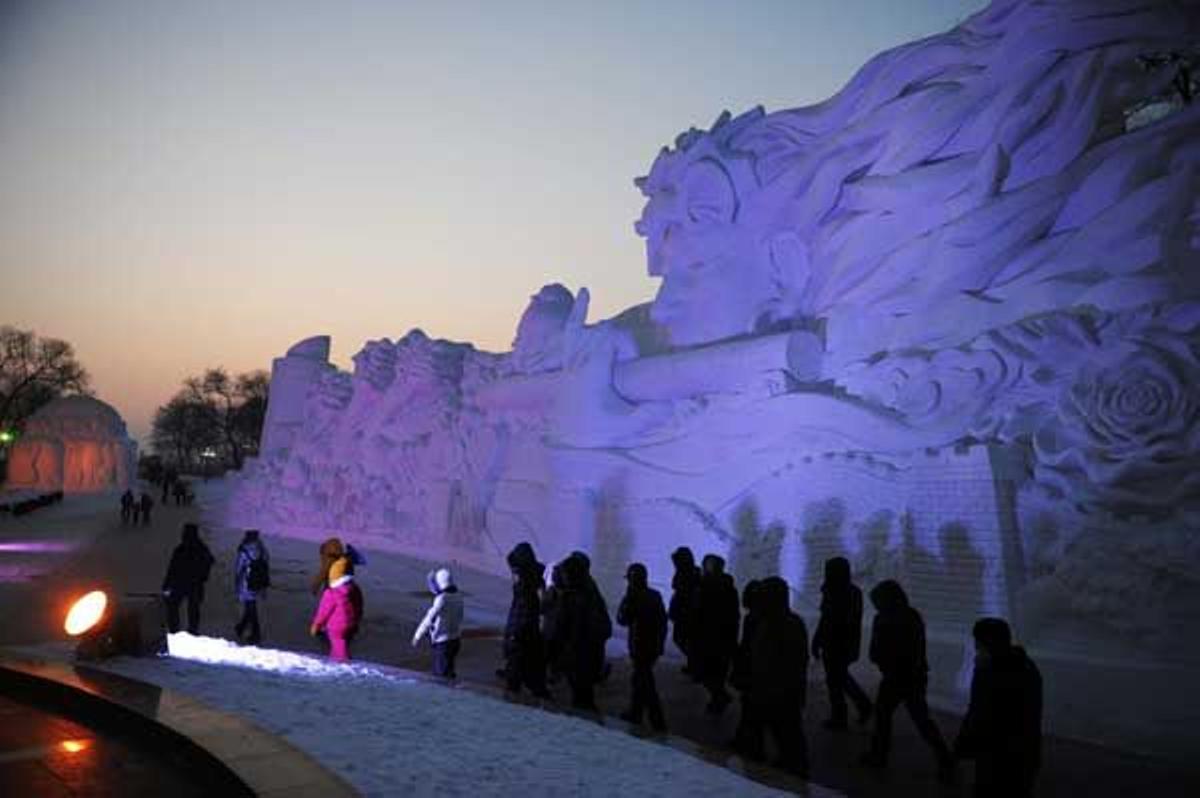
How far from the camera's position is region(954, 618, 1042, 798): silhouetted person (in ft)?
13.5

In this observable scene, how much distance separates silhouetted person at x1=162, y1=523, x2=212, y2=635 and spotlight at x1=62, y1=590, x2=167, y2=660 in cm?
221

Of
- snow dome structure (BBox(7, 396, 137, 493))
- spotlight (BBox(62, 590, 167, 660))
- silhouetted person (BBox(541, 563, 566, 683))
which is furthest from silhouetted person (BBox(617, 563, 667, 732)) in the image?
snow dome structure (BBox(7, 396, 137, 493))

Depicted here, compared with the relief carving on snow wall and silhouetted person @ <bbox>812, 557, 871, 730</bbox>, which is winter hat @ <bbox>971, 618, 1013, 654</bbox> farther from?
the relief carving on snow wall

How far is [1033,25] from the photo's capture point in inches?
403

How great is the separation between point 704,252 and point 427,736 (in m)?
9.61

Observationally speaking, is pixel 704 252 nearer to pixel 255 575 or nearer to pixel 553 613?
pixel 255 575

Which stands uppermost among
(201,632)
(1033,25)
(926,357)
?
(1033,25)

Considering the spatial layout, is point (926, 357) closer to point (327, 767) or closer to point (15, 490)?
point (327, 767)

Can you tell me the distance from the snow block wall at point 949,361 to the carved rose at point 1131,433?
2cm

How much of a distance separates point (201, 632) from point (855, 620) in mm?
6627

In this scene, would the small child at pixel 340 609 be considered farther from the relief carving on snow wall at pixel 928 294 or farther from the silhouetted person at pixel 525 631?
the relief carving on snow wall at pixel 928 294

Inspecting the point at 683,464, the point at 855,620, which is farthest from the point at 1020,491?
the point at 683,464

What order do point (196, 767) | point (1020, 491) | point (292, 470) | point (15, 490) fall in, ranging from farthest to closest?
1. point (15, 490)
2. point (292, 470)
3. point (1020, 491)
4. point (196, 767)

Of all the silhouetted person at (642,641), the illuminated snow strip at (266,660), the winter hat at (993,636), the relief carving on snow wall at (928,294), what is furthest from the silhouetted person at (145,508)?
the winter hat at (993,636)
